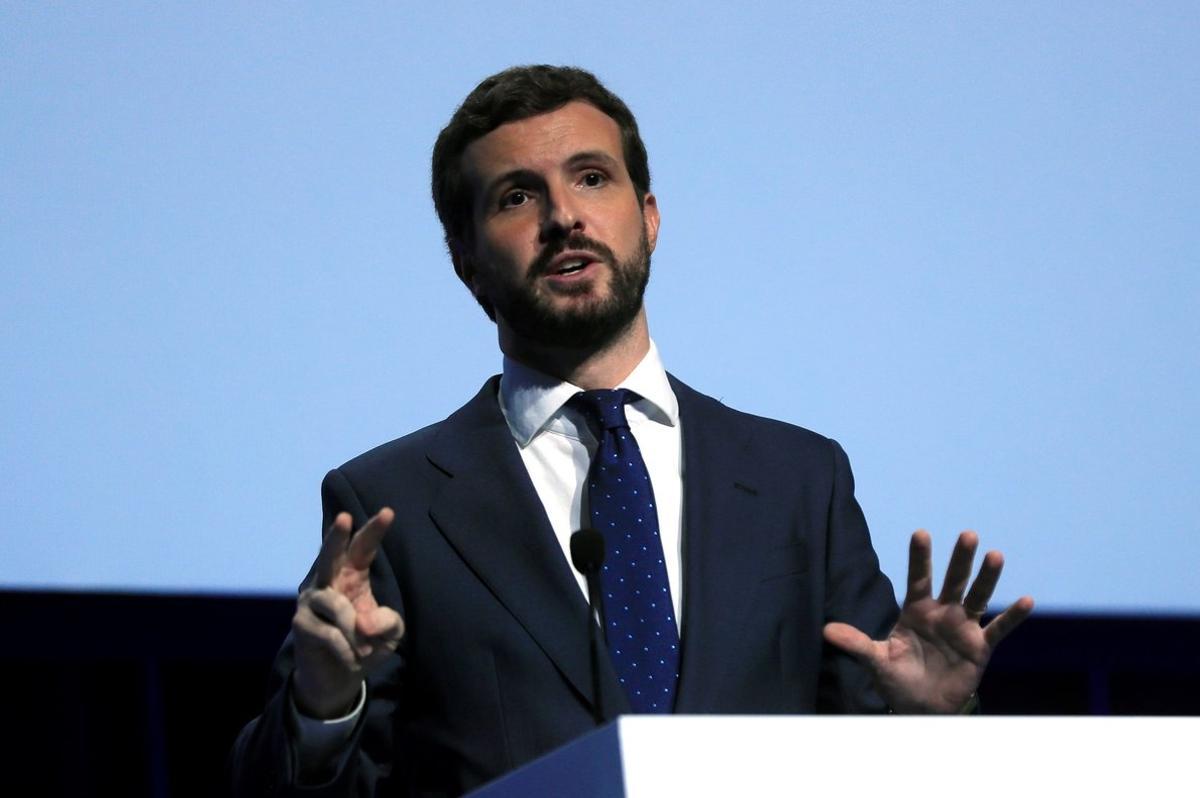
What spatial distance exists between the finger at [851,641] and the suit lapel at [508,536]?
0.89 feet

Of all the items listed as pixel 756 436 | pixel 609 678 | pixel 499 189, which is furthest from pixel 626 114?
pixel 609 678

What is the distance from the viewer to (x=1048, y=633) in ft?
10.9

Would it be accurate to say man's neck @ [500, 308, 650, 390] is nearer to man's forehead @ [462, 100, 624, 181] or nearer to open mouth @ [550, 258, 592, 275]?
open mouth @ [550, 258, 592, 275]

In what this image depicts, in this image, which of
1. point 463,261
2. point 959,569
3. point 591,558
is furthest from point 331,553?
point 463,261

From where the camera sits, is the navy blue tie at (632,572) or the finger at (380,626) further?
the navy blue tie at (632,572)

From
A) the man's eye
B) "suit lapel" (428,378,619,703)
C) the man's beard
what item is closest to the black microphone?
"suit lapel" (428,378,619,703)

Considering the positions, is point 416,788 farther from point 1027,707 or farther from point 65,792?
point 1027,707

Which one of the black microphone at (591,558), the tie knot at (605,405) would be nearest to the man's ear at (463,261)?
the tie knot at (605,405)

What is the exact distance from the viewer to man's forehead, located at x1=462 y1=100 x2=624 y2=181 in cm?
223

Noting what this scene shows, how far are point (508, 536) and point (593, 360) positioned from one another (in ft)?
0.98

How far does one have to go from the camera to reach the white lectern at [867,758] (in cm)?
112

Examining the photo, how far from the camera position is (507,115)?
2299 millimetres

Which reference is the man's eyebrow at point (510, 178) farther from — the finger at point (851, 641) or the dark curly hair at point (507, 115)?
the finger at point (851, 641)

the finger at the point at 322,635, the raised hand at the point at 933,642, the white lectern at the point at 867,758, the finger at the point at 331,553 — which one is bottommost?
the white lectern at the point at 867,758
